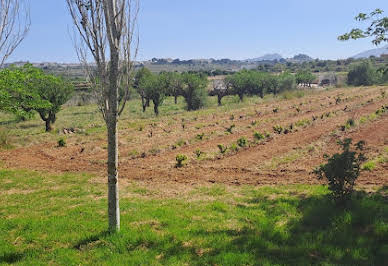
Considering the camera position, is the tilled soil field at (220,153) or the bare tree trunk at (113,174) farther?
the tilled soil field at (220,153)

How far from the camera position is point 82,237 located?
583 centimetres

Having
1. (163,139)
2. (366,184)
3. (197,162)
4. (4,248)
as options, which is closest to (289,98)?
(163,139)

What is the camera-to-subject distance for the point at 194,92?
146 feet

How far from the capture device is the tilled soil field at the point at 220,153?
10.8 metres

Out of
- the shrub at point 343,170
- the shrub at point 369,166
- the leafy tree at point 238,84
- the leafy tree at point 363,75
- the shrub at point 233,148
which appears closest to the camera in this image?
the shrub at point 343,170

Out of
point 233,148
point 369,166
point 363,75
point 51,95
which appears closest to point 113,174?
point 369,166

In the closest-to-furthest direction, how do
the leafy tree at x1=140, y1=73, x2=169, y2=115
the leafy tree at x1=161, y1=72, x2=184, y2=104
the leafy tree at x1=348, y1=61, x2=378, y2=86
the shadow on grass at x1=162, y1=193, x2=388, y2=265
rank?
the shadow on grass at x1=162, y1=193, x2=388, y2=265 < the leafy tree at x1=140, y1=73, x2=169, y2=115 < the leafy tree at x1=161, y1=72, x2=184, y2=104 < the leafy tree at x1=348, y1=61, x2=378, y2=86

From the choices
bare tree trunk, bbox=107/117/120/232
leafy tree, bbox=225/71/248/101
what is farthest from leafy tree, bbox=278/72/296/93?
bare tree trunk, bbox=107/117/120/232

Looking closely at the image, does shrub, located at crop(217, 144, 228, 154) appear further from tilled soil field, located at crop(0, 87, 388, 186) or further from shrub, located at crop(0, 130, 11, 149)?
shrub, located at crop(0, 130, 11, 149)

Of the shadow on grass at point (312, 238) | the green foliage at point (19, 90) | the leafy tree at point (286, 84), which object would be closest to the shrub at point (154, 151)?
the green foliage at point (19, 90)

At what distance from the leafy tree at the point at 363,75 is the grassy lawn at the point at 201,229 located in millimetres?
68654

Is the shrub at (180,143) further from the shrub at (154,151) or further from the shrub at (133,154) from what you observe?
the shrub at (133,154)

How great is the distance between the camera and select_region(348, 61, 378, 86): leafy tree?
67.0m

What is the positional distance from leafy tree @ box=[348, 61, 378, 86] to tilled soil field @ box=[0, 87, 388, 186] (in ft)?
169
